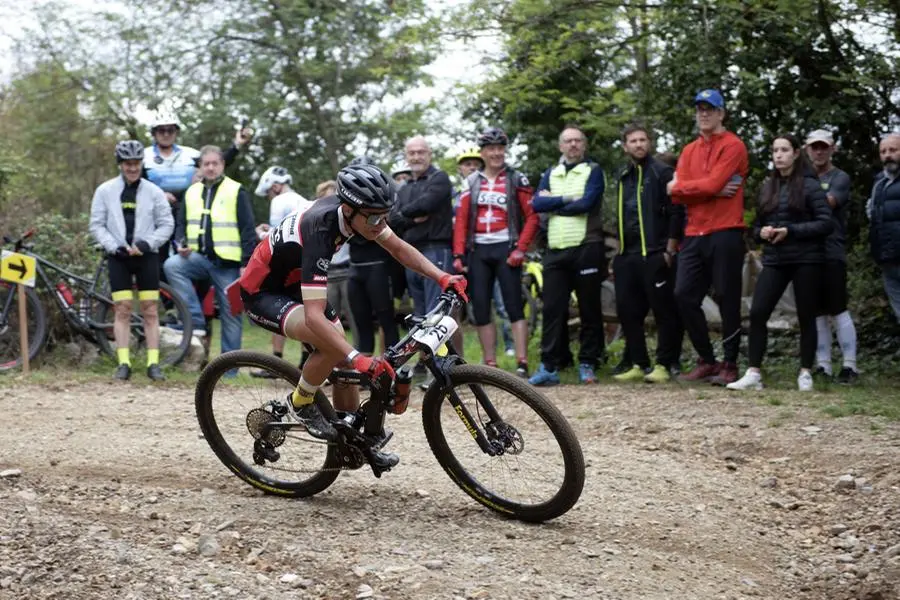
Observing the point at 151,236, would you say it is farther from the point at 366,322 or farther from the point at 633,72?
the point at 633,72

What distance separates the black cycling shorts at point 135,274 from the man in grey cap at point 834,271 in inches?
241

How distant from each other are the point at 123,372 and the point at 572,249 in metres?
4.42

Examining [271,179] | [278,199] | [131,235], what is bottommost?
[131,235]

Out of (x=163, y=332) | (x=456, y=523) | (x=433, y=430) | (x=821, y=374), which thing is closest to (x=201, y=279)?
(x=163, y=332)

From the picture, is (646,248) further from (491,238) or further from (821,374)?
(821,374)

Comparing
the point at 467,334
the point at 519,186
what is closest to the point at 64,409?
the point at 519,186

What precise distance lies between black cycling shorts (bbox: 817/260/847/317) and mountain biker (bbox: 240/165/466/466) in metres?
4.70

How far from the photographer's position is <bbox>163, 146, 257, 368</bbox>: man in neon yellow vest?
1057 cm

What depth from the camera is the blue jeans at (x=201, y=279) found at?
10.7 metres

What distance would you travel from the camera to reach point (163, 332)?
36.9ft

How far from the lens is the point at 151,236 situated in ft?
33.2

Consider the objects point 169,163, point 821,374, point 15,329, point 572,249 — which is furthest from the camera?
point 169,163

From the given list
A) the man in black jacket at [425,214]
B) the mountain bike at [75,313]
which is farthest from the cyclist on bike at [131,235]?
the man in black jacket at [425,214]

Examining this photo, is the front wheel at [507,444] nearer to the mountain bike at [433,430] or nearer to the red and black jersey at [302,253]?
the mountain bike at [433,430]
